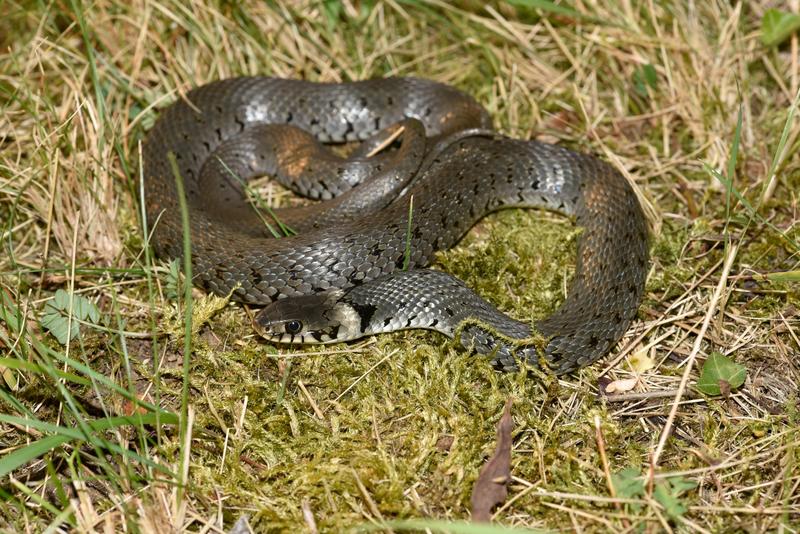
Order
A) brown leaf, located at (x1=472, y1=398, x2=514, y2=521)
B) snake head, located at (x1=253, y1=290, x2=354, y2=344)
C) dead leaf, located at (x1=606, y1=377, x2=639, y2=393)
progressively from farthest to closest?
snake head, located at (x1=253, y1=290, x2=354, y2=344)
dead leaf, located at (x1=606, y1=377, x2=639, y2=393)
brown leaf, located at (x1=472, y1=398, x2=514, y2=521)

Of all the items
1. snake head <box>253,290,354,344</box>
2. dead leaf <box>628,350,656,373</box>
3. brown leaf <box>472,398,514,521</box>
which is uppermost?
snake head <box>253,290,354,344</box>

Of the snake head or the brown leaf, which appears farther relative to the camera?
the snake head

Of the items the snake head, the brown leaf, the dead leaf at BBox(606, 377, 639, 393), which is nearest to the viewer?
the brown leaf

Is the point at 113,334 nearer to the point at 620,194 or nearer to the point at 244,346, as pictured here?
the point at 244,346

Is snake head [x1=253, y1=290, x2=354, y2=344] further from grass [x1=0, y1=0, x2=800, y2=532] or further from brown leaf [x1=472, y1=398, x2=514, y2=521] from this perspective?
brown leaf [x1=472, y1=398, x2=514, y2=521]

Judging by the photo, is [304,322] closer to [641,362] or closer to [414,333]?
[414,333]

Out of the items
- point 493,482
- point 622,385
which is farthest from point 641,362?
point 493,482

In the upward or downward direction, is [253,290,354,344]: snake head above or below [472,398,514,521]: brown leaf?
above

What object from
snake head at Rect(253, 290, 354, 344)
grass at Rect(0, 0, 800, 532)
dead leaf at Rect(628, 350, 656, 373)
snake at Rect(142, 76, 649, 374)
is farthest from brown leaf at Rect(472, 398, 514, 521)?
snake head at Rect(253, 290, 354, 344)
